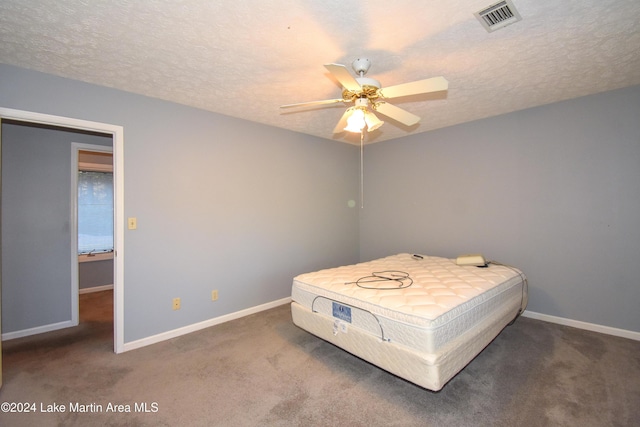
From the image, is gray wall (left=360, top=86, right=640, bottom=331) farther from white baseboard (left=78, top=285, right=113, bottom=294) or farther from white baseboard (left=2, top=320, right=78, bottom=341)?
white baseboard (left=78, top=285, right=113, bottom=294)

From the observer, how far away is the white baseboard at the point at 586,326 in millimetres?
2801

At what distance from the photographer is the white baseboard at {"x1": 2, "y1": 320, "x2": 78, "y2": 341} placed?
2975 millimetres

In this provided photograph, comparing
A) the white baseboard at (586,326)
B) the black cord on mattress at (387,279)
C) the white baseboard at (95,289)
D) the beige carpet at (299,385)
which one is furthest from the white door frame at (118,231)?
the white baseboard at (586,326)

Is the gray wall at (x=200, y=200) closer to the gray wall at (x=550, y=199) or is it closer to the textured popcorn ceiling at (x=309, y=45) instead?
the textured popcorn ceiling at (x=309, y=45)

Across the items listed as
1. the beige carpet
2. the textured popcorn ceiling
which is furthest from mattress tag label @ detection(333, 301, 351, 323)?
the textured popcorn ceiling

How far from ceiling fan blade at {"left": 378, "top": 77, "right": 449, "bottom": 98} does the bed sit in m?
1.52

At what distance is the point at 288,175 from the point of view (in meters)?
4.04

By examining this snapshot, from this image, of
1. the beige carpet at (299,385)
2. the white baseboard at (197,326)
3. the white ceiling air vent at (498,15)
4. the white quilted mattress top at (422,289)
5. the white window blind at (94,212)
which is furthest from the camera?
the white window blind at (94,212)

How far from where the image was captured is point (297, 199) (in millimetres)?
4160

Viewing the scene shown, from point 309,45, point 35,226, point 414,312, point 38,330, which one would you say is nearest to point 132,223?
point 35,226

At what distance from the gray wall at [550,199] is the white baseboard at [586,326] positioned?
0.05m

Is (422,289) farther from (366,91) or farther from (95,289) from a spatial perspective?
(95,289)

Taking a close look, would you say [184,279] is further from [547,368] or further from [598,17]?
[598,17]

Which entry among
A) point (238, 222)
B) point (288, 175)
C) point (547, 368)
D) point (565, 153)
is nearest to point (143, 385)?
point (238, 222)
